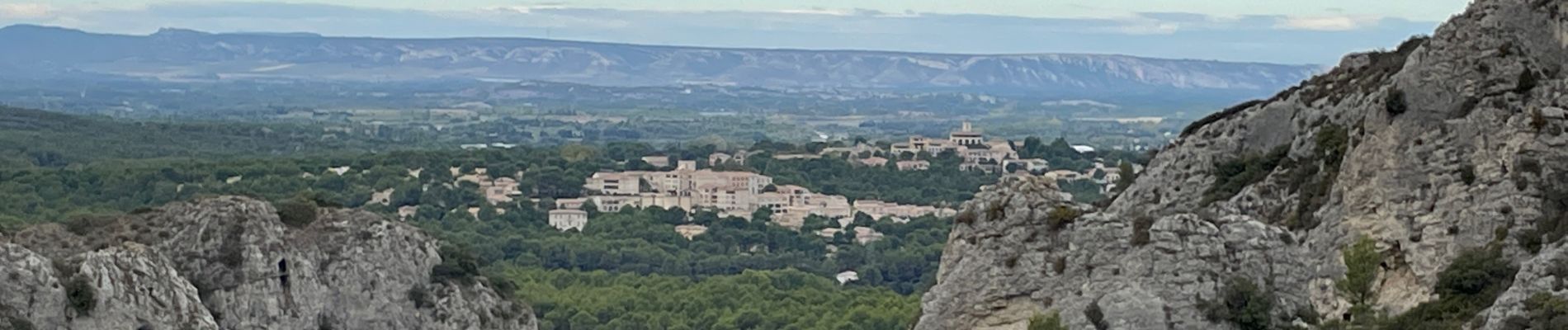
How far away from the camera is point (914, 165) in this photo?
13250 centimetres

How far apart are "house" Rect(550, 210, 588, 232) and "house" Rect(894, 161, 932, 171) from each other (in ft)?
94.0

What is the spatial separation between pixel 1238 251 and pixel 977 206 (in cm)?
281

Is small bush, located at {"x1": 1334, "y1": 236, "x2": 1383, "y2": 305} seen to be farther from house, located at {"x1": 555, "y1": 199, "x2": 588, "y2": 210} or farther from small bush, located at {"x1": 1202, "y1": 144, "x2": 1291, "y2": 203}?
house, located at {"x1": 555, "y1": 199, "x2": 588, "y2": 210}

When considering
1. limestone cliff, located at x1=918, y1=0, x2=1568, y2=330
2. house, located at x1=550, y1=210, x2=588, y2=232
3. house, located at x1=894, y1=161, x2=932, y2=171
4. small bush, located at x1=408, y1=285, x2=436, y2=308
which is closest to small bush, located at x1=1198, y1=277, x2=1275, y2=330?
limestone cliff, located at x1=918, y1=0, x2=1568, y2=330

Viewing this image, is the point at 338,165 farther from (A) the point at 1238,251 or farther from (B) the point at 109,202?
(A) the point at 1238,251

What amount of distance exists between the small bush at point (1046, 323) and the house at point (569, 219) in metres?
74.8

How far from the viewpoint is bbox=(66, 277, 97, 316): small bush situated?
30.8 m

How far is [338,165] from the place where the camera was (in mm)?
→ 112812

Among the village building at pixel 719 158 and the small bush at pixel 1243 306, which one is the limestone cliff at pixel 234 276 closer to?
the small bush at pixel 1243 306

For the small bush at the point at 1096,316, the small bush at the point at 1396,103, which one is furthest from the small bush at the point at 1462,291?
the small bush at the point at 1396,103

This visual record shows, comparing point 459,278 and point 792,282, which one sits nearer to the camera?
point 459,278

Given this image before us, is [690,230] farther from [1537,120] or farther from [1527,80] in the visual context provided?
[1537,120]

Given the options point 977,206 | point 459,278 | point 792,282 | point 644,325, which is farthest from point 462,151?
point 977,206

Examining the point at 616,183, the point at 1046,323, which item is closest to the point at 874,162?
the point at 616,183
